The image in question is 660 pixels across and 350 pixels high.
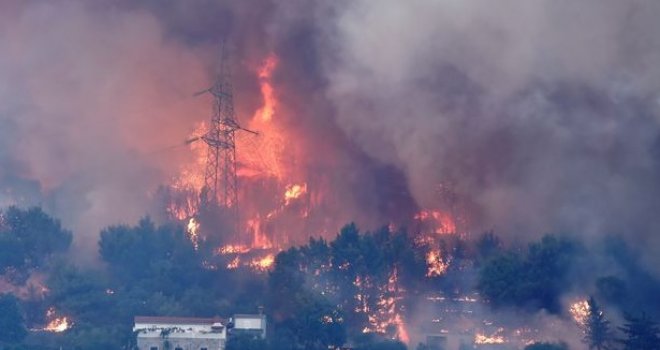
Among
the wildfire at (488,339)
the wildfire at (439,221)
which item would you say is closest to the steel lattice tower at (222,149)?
the wildfire at (439,221)

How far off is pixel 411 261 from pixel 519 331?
878cm

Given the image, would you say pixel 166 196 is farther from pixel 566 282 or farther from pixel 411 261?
pixel 566 282

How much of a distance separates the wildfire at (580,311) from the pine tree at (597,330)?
1.66 metres

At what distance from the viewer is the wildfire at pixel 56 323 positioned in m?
62.6

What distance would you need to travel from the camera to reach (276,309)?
63.6 metres

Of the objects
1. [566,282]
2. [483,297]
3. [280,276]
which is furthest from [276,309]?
[566,282]

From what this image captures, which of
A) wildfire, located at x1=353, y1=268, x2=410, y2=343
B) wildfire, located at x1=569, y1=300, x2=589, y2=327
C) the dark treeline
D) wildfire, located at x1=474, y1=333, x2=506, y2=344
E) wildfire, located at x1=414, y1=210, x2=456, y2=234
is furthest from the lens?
wildfire, located at x1=414, y1=210, x2=456, y2=234

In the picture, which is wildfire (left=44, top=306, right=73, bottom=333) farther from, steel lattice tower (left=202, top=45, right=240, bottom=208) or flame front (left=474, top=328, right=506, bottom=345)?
flame front (left=474, top=328, right=506, bottom=345)

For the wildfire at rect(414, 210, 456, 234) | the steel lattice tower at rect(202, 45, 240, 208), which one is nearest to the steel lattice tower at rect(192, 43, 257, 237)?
the steel lattice tower at rect(202, 45, 240, 208)

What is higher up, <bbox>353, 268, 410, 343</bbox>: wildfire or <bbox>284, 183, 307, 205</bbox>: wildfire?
<bbox>284, 183, 307, 205</bbox>: wildfire

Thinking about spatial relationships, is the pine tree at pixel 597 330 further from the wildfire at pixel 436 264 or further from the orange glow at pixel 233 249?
the orange glow at pixel 233 249

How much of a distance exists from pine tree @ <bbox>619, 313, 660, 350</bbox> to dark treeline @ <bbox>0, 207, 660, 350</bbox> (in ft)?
0.21

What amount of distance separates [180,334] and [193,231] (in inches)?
669

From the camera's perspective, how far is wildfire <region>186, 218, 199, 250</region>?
2850 inches
